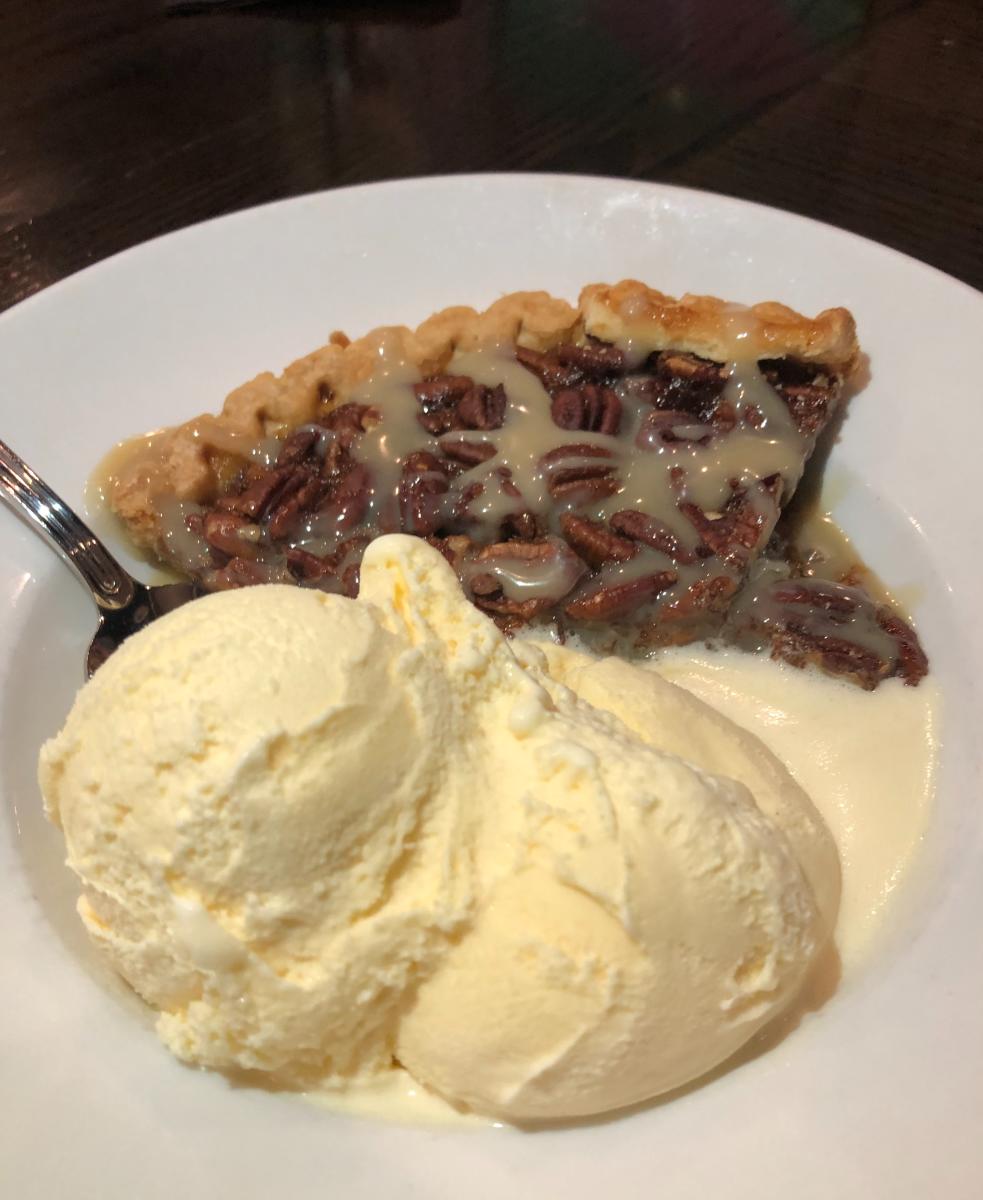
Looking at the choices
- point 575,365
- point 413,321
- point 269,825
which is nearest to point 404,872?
point 269,825

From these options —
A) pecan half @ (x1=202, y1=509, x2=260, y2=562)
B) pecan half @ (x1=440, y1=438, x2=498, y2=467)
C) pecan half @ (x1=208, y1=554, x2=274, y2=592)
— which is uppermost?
pecan half @ (x1=440, y1=438, x2=498, y2=467)

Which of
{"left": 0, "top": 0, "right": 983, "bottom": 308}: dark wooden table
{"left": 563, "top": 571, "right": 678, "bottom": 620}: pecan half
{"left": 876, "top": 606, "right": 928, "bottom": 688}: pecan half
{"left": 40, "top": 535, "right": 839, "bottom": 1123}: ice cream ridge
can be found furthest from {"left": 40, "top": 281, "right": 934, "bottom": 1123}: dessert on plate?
{"left": 0, "top": 0, "right": 983, "bottom": 308}: dark wooden table

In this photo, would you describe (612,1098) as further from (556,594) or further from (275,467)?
(275,467)

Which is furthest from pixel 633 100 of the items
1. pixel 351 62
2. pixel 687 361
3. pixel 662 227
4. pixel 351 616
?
pixel 351 616

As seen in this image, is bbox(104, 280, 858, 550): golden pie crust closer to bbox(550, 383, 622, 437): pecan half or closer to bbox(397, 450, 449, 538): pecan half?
bbox(550, 383, 622, 437): pecan half

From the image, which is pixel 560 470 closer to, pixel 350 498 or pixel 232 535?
pixel 350 498

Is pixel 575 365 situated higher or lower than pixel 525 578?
higher
